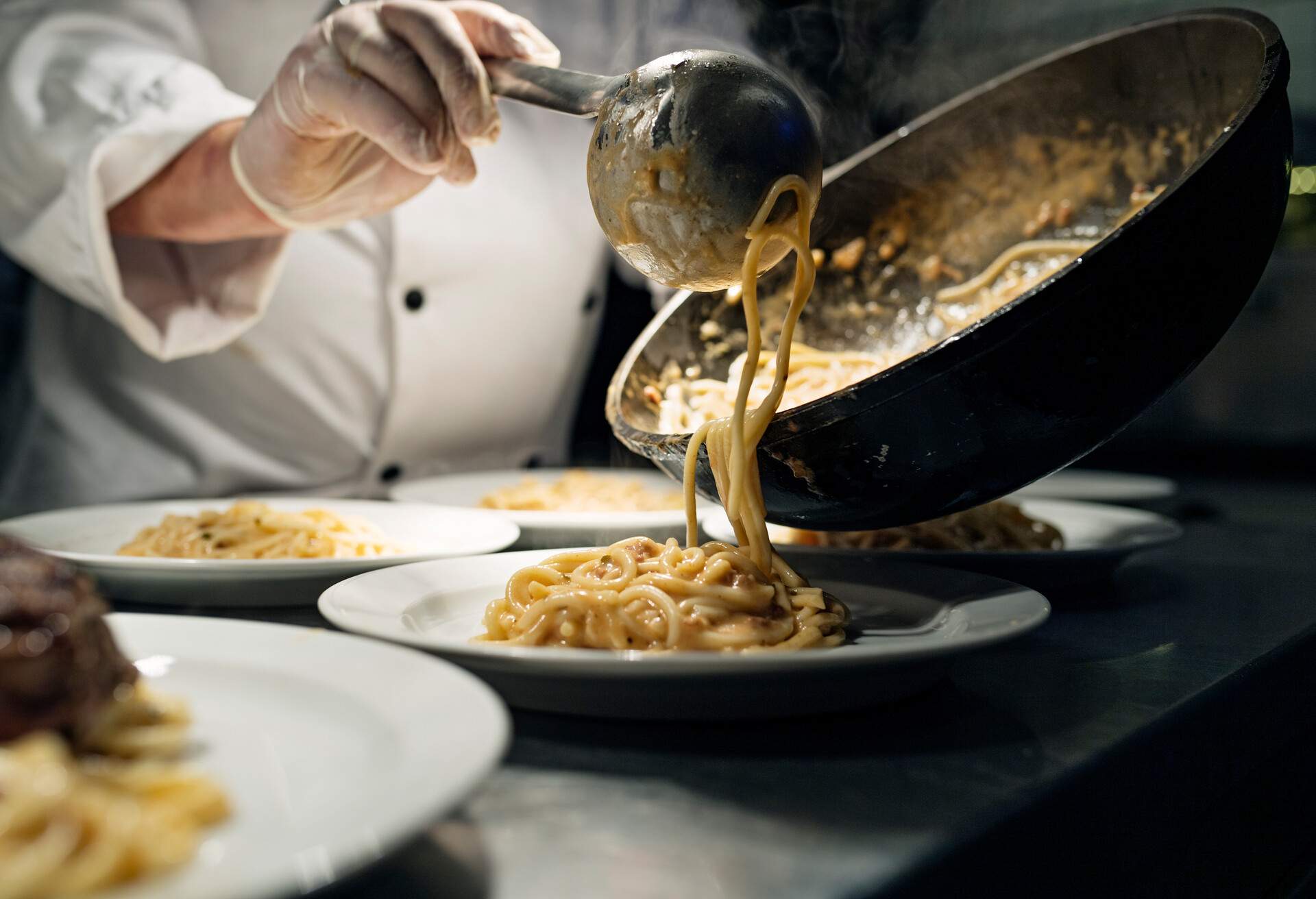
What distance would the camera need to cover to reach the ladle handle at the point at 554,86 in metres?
1.22

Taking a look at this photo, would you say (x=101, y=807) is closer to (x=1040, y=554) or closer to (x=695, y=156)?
(x=695, y=156)

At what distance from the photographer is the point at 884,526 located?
1208mm

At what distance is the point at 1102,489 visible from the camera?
240cm

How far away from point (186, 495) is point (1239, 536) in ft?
7.97

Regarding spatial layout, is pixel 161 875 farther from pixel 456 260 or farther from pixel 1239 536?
pixel 456 260

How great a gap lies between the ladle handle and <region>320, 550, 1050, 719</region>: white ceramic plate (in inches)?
23.6

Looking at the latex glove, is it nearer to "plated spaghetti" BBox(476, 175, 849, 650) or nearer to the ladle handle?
the ladle handle

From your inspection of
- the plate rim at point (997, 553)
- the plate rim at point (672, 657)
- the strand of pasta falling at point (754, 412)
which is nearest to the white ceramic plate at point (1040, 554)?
the plate rim at point (997, 553)

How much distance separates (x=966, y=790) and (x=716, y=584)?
15.2 inches

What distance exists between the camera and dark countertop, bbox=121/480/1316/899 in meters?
0.66

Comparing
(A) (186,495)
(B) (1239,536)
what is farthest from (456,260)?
(B) (1239,536)

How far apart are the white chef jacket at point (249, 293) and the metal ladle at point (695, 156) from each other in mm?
1260

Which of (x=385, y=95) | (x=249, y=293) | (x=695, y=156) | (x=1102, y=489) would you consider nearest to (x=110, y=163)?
(x=249, y=293)

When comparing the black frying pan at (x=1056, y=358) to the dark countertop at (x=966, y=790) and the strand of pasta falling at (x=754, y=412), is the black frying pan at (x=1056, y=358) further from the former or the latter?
the dark countertop at (x=966, y=790)
